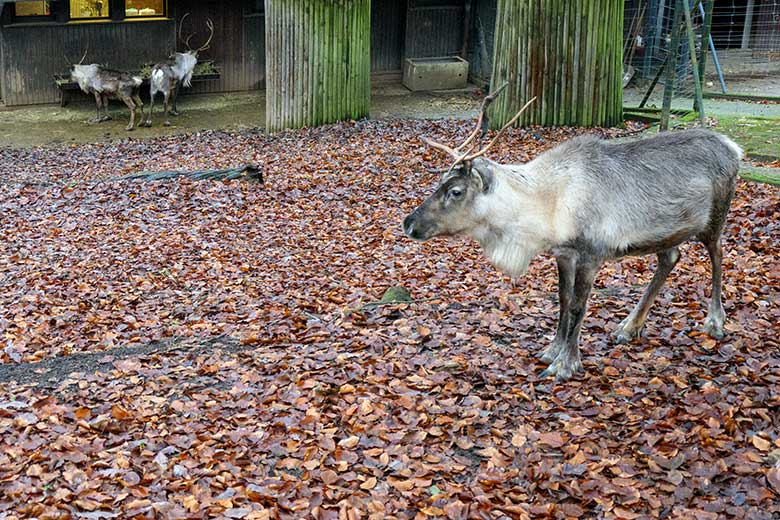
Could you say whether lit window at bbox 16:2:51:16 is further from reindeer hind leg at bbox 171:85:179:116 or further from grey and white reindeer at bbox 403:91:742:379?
grey and white reindeer at bbox 403:91:742:379

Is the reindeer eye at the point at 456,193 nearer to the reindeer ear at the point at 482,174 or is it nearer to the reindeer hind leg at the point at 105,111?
the reindeer ear at the point at 482,174

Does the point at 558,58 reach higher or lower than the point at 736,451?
higher

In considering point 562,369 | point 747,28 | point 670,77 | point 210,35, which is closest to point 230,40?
point 210,35

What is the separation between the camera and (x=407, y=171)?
13125mm

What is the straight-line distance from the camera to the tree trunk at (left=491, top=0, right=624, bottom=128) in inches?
572

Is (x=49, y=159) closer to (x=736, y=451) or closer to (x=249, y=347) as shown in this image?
(x=249, y=347)

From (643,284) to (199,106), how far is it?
15.2 meters

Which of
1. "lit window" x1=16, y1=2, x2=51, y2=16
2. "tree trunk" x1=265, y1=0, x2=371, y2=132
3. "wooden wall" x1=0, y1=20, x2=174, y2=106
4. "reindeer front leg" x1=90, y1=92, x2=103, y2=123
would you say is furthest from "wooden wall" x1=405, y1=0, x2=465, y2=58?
"lit window" x1=16, y1=2, x2=51, y2=16

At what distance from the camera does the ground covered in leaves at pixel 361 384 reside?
511 cm

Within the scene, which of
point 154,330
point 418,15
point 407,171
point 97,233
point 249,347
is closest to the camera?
point 249,347

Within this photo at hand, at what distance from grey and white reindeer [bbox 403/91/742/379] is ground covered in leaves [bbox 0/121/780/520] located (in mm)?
762

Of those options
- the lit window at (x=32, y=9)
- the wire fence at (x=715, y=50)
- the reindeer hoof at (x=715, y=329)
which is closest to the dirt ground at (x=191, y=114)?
the lit window at (x=32, y=9)

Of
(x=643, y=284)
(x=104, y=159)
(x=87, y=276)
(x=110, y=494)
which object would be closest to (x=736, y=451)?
(x=643, y=284)

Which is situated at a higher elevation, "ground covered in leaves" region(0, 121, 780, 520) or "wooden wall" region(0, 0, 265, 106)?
"wooden wall" region(0, 0, 265, 106)
